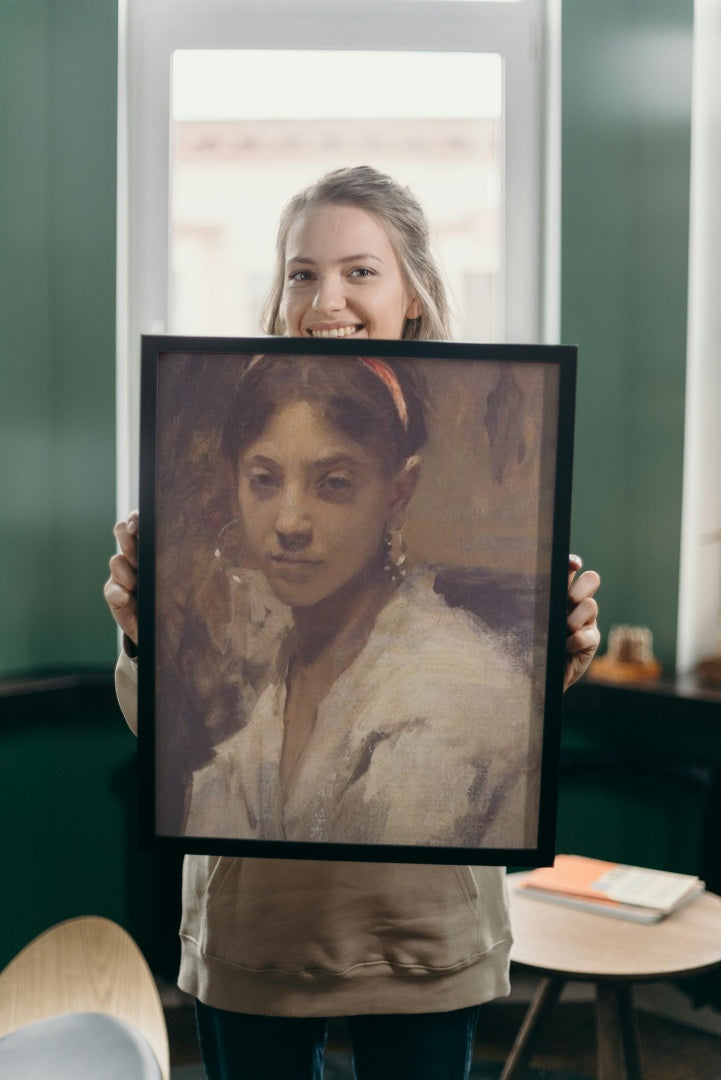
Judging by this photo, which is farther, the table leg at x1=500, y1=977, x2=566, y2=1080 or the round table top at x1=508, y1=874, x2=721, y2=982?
the table leg at x1=500, y1=977, x2=566, y2=1080

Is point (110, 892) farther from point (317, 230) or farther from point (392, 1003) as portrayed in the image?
point (317, 230)

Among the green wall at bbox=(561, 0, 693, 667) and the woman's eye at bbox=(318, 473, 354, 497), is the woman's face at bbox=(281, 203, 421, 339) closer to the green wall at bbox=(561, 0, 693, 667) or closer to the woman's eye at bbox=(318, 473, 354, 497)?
the woman's eye at bbox=(318, 473, 354, 497)

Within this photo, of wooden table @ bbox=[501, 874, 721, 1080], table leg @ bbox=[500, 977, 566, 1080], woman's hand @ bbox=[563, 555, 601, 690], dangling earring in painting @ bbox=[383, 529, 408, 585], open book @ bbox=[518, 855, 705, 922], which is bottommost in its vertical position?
table leg @ bbox=[500, 977, 566, 1080]

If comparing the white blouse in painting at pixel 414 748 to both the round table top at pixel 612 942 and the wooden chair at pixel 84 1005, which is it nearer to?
the wooden chair at pixel 84 1005

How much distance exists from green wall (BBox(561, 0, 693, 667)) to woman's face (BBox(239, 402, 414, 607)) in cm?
171

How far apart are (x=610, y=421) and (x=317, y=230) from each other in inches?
64.2

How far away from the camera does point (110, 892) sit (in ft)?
8.38

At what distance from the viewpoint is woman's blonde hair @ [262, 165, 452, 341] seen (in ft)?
3.77

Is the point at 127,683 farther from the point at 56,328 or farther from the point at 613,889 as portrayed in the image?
the point at 56,328

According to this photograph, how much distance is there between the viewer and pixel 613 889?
75.3 inches

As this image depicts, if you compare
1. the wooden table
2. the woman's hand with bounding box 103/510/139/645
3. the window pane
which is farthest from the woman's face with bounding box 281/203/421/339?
the window pane

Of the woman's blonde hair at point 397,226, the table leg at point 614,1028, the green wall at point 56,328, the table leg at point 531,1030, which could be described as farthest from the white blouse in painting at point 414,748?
the green wall at point 56,328

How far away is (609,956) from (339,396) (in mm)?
1168

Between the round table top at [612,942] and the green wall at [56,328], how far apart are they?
1266mm
